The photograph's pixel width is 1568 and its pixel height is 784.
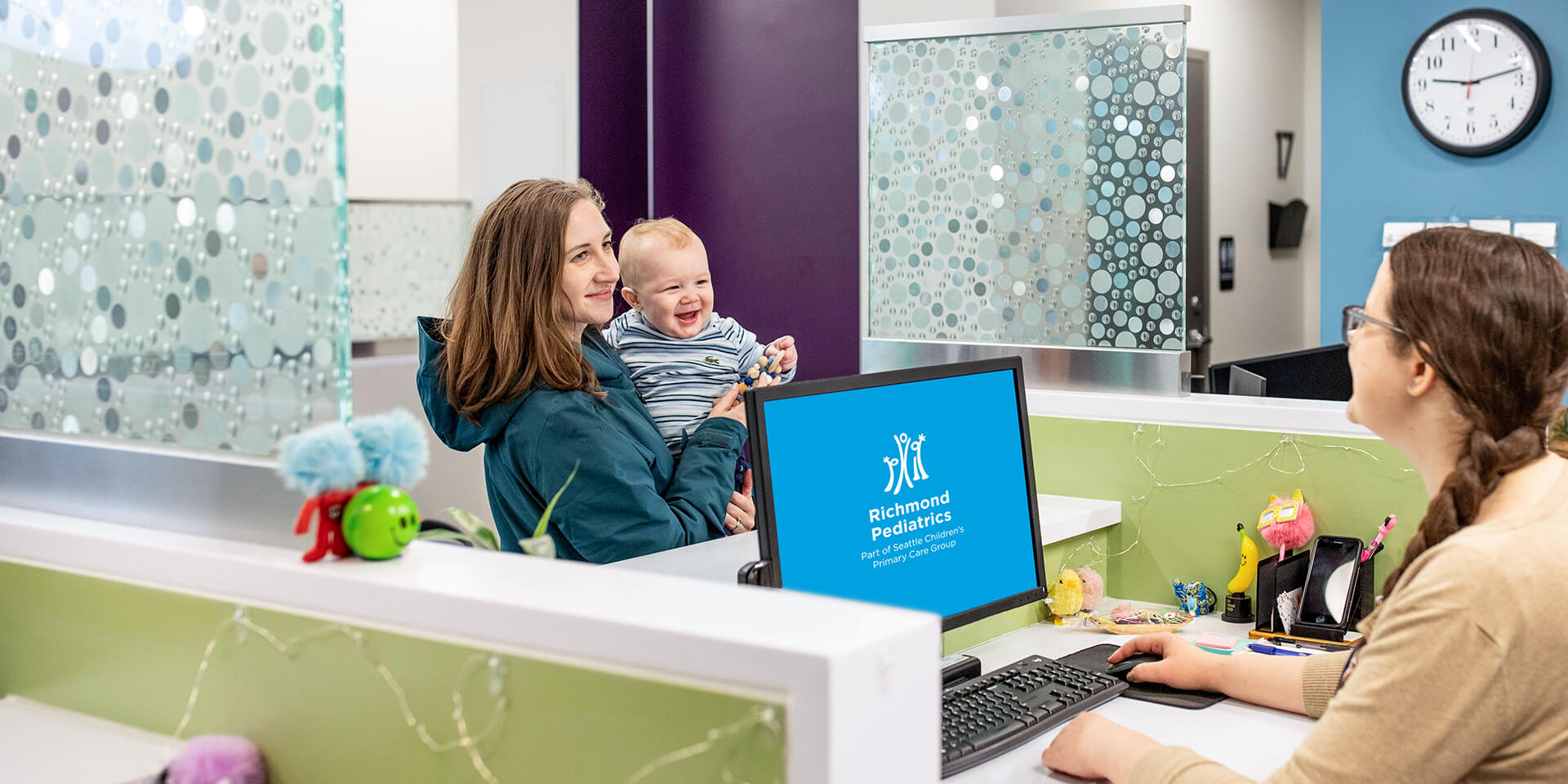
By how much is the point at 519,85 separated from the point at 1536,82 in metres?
3.56

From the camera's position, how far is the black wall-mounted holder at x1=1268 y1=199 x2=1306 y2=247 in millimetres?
5988

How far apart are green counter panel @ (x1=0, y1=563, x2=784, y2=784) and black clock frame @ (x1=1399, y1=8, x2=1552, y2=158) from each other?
447 cm

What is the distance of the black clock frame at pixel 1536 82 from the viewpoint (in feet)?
14.6

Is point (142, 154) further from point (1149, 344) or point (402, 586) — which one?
point (1149, 344)

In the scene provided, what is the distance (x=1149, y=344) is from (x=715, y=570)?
1.16 metres

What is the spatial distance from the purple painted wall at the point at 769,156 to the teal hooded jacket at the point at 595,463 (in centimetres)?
257

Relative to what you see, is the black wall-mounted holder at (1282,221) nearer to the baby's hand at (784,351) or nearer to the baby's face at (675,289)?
the baby's hand at (784,351)

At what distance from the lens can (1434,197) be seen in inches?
189

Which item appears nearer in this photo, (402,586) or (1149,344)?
(402,586)

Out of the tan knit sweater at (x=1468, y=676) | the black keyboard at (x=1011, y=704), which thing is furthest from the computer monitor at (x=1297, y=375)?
the tan knit sweater at (x=1468, y=676)

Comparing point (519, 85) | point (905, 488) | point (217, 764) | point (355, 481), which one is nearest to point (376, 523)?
point (355, 481)

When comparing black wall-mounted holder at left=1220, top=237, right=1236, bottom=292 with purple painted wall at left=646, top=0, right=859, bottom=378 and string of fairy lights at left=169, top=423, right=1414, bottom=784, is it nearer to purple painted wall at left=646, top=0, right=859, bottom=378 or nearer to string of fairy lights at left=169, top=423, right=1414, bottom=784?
purple painted wall at left=646, top=0, right=859, bottom=378

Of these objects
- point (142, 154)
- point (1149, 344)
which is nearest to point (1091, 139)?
point (1149, 344)

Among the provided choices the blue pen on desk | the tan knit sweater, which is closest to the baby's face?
the blue pen on desk
